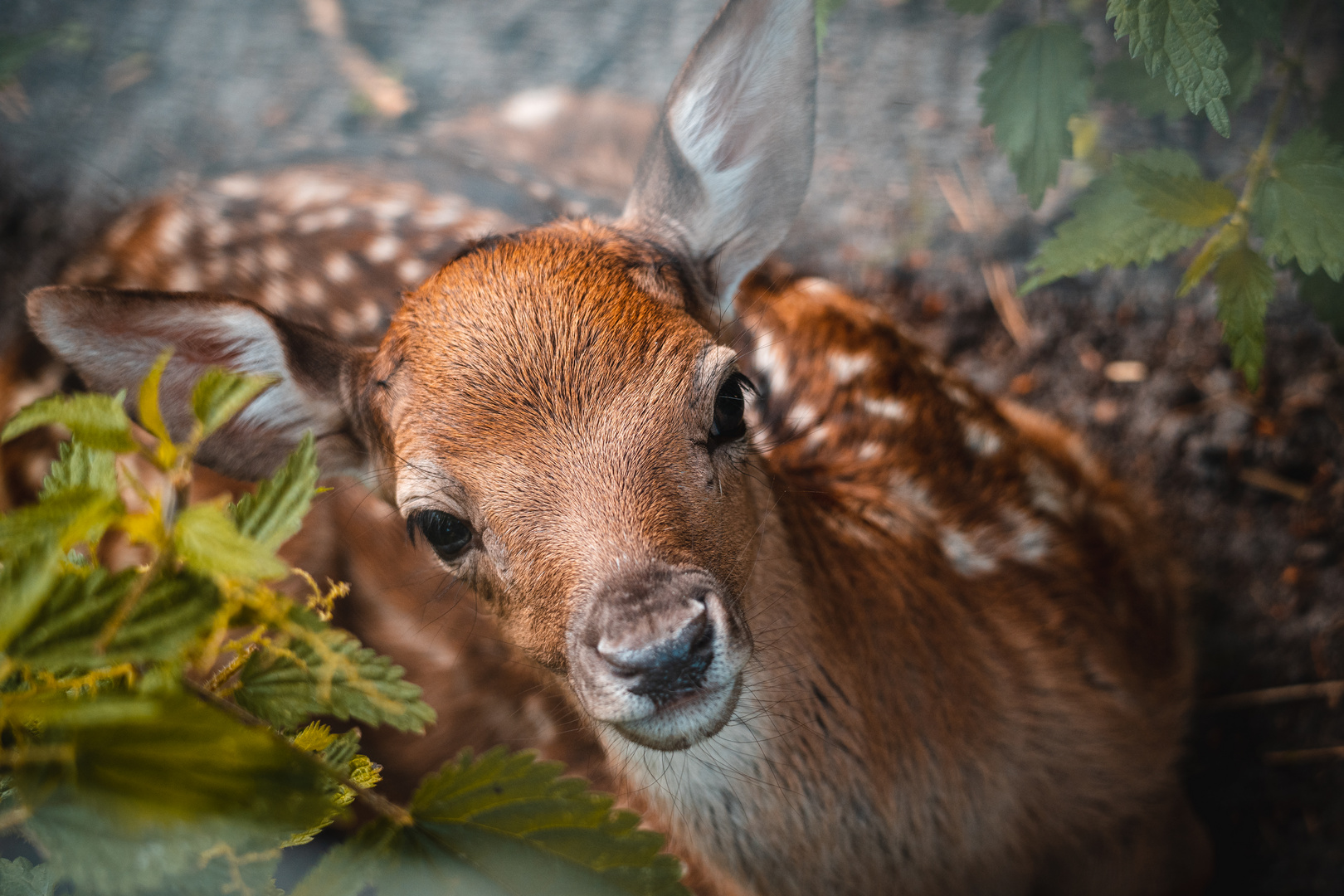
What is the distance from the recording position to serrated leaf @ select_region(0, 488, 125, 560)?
0.67m

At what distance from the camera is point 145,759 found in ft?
2.05

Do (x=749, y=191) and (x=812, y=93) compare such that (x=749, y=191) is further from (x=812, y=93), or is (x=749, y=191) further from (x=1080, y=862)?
(x=1080, y=862)

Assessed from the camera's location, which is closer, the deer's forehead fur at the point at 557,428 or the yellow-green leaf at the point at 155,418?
the yellow-green leaf at the point at 155,418

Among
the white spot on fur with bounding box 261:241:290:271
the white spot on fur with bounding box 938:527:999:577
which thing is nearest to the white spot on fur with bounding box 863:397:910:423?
the white spot on fur with bounding box 938:527:999:577

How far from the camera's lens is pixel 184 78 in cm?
272

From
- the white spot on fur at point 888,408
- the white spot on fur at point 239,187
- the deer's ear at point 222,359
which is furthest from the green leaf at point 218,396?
the white spot on fur at point 239,187

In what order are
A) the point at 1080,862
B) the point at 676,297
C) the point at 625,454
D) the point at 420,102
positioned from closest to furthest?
the point at 625,454 → the point at 676,297 → the point at 1080,862 → the point at 420,102

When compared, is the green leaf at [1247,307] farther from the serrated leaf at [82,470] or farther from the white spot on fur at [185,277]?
the white spot on fur at [185,277]

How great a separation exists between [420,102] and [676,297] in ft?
6.75

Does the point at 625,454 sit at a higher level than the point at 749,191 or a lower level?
lower

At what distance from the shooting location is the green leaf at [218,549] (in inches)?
26.7

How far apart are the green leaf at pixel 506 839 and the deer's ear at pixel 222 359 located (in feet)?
1.56

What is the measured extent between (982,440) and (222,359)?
140 centimetres

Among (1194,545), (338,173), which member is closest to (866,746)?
(1194,545)
